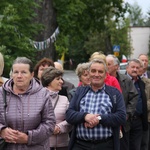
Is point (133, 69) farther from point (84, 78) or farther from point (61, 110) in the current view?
point (61, 110)

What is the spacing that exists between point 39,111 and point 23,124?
0.20 meters

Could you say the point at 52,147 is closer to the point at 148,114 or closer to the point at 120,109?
the point at 120,109


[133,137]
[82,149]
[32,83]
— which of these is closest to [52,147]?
[82,149]

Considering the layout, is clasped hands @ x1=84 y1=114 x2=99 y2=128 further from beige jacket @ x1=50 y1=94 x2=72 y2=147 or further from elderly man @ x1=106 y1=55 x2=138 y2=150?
elderly man @ x1=106 y1=55 x2=138 y2=150

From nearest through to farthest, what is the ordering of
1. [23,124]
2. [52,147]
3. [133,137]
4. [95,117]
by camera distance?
[23,124]
[95,117]
[52,147]
[133,137]

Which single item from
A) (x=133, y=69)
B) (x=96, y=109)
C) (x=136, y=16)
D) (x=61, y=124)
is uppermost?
(x=136, y=16)

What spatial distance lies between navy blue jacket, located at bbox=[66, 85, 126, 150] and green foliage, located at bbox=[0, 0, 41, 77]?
3.26m

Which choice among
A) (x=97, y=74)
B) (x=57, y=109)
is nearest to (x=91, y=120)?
(x=97, y=74)

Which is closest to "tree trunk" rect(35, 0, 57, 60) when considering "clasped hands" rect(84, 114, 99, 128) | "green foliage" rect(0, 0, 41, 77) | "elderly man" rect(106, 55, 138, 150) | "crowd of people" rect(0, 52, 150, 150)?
"green foliage" rect(0, 0, 41, 77)

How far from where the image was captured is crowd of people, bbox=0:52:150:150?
420 cm

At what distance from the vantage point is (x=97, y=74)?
505cm

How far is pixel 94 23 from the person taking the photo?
2370cm

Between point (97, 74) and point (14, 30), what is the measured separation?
14.4ft

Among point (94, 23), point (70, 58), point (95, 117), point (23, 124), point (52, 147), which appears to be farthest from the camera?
point (70, 58)
